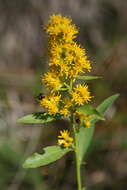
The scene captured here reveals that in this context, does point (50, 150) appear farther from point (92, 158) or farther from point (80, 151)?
point (92, 158)

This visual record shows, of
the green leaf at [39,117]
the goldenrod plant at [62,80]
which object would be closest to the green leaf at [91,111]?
the goldenrod plant at [62,80]

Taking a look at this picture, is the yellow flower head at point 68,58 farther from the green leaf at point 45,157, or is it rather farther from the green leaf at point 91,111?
the green leaf at point 45,157

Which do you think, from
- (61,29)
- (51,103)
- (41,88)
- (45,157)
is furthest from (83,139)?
(41,88)

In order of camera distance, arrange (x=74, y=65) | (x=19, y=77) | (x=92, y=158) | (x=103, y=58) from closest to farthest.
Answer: (x=74, y=65), (x=92, y=158), (x=103, y=58), (x=19, y=77)

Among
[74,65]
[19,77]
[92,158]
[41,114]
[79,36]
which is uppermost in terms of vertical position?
[79,36]

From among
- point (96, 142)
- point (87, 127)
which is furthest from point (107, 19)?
point (87, 127)

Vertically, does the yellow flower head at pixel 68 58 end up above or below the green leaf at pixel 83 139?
above

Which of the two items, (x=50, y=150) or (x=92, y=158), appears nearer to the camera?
(x=50, y=150)
